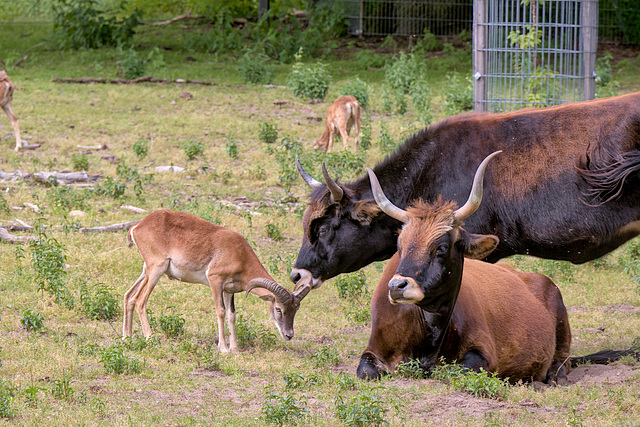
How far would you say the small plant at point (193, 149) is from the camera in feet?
46.8

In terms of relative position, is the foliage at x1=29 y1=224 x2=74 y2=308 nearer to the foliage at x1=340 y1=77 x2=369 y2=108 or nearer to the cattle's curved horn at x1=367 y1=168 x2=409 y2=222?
the cattle's curved horn at x1=367 y1=168 x2=409 y2=222

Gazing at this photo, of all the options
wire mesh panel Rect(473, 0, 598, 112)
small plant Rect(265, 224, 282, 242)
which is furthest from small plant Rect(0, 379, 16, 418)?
wire mesh panel Rect(473, 0, 598, 112)

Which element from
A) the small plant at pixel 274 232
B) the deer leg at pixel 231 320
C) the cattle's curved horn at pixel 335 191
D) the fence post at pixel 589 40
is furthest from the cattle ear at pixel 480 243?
the fence post at pixel 589 40

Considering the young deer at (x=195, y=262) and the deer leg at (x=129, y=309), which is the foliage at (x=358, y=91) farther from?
the deer leg at (x=129, y=309)

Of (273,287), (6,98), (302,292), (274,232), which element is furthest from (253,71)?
(302,292)

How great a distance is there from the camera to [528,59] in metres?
13.3

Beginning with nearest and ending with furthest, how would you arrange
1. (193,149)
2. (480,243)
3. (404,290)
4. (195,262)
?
(404,290)
(480,243)
(195,262)
(193,149)

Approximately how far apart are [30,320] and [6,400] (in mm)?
2157

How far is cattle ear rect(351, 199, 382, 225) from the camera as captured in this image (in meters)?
7.05

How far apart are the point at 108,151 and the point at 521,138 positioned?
9643 millimetres

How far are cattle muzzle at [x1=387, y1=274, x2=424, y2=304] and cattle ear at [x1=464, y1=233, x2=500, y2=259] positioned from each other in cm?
60

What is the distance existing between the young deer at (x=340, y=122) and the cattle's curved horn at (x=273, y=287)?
7696mm

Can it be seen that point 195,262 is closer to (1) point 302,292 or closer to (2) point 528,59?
(1) point 302,292

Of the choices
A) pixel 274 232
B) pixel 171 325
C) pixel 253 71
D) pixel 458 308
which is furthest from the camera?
pixel 253 71
